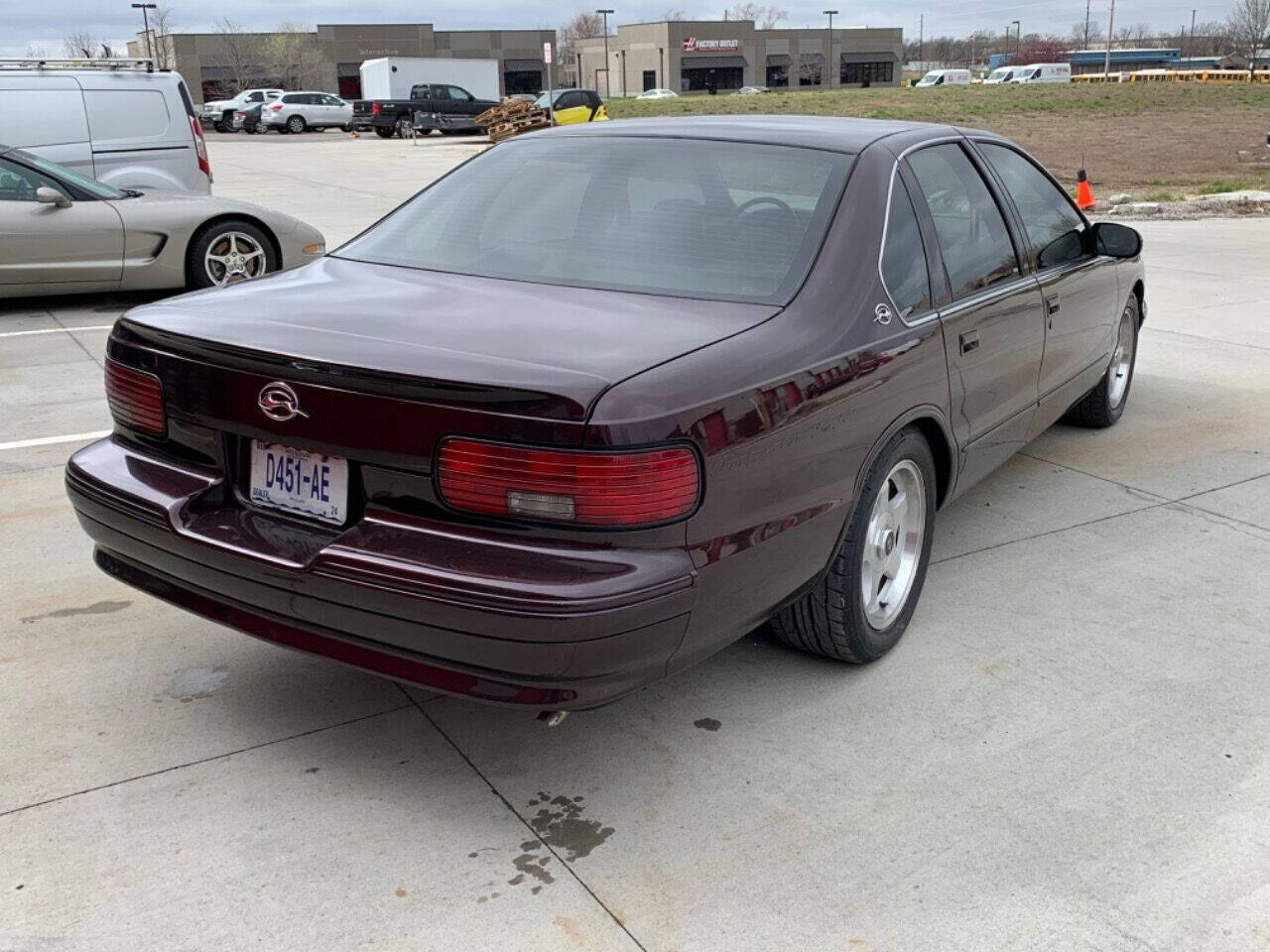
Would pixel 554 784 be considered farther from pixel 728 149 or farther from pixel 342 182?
pixel 342 182

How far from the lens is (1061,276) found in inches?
186

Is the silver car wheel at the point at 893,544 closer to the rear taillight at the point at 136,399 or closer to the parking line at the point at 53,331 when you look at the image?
the rear taillight at the point at 136,399

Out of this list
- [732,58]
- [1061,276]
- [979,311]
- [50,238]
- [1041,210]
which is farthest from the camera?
[732,58]

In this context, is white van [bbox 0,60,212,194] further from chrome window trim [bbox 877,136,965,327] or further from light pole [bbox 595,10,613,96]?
light pole [bbox 595,10,613,96]

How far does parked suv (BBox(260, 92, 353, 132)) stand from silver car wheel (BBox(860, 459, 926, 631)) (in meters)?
44.7

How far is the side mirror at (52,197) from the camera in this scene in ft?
28.5

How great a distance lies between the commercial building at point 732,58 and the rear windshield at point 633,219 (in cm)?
9190

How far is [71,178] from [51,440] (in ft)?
13.3

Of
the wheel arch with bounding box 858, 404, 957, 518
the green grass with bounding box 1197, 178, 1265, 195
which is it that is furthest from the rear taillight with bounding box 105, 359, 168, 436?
the green grass with bounding box 1197, 178, 1265, 195

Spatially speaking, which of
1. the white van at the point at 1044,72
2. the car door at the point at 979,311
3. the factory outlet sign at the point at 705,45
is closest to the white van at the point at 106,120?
the car door at the point at 979,311

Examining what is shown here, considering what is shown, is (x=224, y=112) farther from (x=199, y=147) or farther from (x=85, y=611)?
(x=85, y=611)

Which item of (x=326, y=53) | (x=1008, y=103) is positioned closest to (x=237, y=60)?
(x=326, y=53)

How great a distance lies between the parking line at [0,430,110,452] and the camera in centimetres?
580

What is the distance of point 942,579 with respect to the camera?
4.32m
